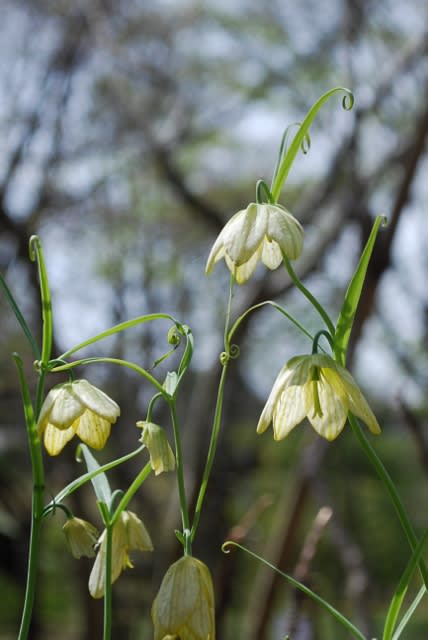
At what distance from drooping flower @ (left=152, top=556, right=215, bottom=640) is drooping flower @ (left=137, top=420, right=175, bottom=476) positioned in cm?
4

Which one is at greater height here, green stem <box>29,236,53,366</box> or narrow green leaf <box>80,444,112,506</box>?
green stem <box>29,236,53,366</box>

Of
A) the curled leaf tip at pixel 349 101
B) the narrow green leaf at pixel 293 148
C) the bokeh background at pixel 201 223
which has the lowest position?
the bokeh background at pixel 201 223

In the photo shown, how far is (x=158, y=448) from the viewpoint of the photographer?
327mm

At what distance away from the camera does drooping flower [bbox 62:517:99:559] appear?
355 mm

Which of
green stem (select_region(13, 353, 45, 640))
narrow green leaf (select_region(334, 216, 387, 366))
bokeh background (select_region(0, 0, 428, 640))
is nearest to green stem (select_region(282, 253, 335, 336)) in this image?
narrow green leaf (select_region(334, 216, 387, 366))

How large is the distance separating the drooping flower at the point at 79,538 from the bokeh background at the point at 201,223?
1236 millimetres

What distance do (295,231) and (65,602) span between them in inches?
143

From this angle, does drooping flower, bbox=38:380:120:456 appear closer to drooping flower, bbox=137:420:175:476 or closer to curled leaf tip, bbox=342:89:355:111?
drooping flower, bbox=137:420:175:476

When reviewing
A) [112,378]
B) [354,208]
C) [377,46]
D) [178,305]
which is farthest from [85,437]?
[178,305]

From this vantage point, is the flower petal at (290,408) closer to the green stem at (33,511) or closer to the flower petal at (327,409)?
the flower petal at (327,409)

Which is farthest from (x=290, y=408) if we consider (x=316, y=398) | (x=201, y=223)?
(x=201, y=223)

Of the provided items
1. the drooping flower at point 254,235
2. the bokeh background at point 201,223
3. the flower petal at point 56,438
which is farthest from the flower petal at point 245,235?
the bokeh background at point 201,223

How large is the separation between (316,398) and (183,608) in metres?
0.10

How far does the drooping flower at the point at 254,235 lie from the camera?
328mm
